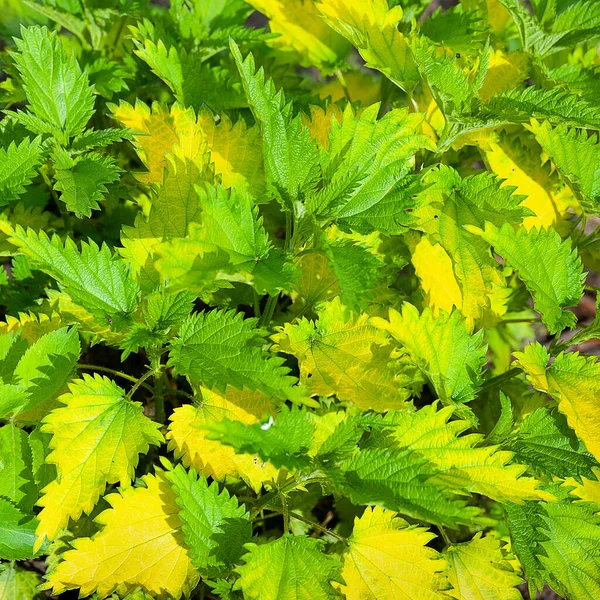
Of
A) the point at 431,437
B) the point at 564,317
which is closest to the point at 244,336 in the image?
the point at 431,437

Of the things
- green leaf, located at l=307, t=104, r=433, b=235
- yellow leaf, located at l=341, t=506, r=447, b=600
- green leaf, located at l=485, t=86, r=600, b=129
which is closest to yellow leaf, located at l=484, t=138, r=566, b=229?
green leaf, located at l=485, t=86, r=600, b=129

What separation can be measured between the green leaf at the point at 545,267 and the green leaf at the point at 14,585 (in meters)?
1.35

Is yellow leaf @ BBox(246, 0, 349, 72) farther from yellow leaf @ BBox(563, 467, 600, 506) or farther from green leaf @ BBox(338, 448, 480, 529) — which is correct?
yellow leaf @ BBox(563, 467, 600, 506)

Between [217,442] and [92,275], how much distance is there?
0.46 meters

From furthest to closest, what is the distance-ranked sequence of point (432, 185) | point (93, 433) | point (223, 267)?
1. point (432, 185)
2. point (93, 433)
3. point (223, 267)

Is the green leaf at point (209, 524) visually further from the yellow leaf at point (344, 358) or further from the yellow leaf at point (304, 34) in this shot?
the yellow leaf at point (304, 34)

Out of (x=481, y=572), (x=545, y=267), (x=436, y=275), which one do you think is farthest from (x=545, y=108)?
(x=481, y=572)

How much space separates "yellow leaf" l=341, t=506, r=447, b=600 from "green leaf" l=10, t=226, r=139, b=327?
0.70 meters

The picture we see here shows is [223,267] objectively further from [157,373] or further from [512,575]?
[512,575]

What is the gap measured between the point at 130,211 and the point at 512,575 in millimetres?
1572

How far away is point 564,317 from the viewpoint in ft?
4.49

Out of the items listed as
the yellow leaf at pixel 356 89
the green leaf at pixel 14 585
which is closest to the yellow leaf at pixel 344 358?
the green leaf at pixel 14 585

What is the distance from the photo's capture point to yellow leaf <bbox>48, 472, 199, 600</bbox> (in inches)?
49.4

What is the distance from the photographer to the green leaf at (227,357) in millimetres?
1146
